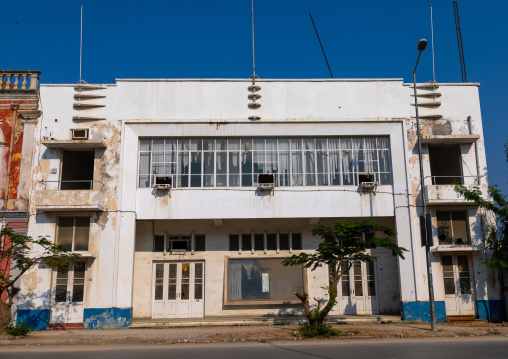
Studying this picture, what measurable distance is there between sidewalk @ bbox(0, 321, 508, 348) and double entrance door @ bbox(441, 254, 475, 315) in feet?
3.21

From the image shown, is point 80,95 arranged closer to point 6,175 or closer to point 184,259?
point 6,175

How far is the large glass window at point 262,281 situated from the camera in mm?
19266

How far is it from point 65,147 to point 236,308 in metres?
9.54

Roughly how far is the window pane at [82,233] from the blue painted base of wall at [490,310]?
15440mm

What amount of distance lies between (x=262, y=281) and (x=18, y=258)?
928 cm

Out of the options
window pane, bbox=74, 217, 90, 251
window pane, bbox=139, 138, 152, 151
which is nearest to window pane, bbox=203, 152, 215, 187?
window pane, bbox=139, 138, 152, 151

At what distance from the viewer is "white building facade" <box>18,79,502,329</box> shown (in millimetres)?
18375

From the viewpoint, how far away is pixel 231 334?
587 inches

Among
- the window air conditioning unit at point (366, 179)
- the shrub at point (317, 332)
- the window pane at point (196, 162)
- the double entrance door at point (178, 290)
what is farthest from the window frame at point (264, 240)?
the shrub at point (317, 332)

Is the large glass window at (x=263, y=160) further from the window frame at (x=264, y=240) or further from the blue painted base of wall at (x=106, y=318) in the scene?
the blue painted base of wall at (x=106, y=318)

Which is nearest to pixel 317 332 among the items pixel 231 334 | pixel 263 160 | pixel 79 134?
pixel 231 334

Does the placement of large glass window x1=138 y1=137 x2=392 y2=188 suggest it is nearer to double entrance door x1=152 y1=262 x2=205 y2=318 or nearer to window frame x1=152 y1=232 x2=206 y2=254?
window frame x1=152 y1=232 x2=206 y2=254

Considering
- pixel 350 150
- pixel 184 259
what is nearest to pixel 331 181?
pixel 350 150

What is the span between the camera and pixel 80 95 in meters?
19.1
